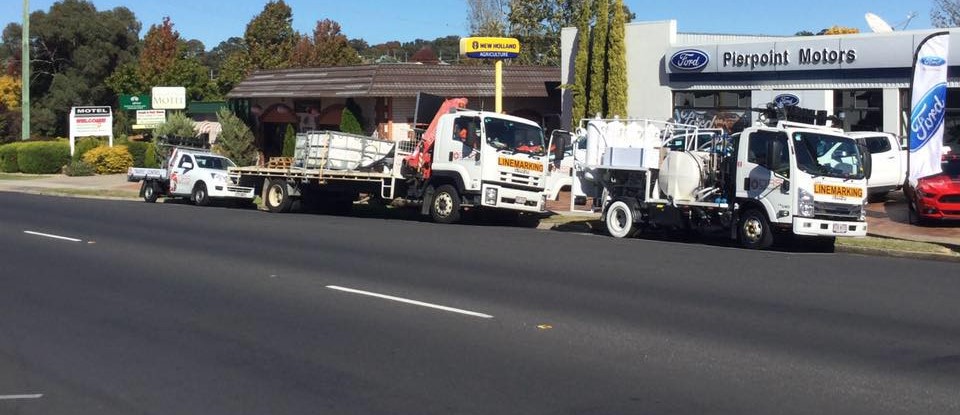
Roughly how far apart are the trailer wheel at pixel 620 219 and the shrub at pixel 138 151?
110 ft

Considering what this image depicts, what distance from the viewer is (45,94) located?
71.9m

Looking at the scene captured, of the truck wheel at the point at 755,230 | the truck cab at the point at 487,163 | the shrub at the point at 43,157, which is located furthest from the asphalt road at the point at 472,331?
the shrub at the point at 43,157

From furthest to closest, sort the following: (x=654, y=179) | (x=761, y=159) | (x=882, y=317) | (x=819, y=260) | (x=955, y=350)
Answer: (x=654, y=179) < (x=761, y=159) < (x=819, y=260) < (x=882, y=317) < (x=955, y=350)

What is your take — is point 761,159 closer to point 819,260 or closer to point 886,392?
point 819,260

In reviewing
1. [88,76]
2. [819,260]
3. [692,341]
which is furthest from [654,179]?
[88,76]

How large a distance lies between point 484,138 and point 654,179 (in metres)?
4.30

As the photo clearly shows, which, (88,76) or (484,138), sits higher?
(88,76)

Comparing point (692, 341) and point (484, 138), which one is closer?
point (692, 341)

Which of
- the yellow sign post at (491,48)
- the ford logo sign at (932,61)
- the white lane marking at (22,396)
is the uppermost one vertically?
the yellow sign post at (491,48)

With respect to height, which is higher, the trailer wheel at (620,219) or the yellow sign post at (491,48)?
the yellow sign post at (491,48)

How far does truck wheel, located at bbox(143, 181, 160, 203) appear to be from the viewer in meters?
33.3

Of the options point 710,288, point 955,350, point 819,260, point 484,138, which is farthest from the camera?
point 484,138

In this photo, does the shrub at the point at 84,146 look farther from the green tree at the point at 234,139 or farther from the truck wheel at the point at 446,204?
the truck wheel at the point at 446,204

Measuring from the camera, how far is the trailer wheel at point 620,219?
20.4 meters
